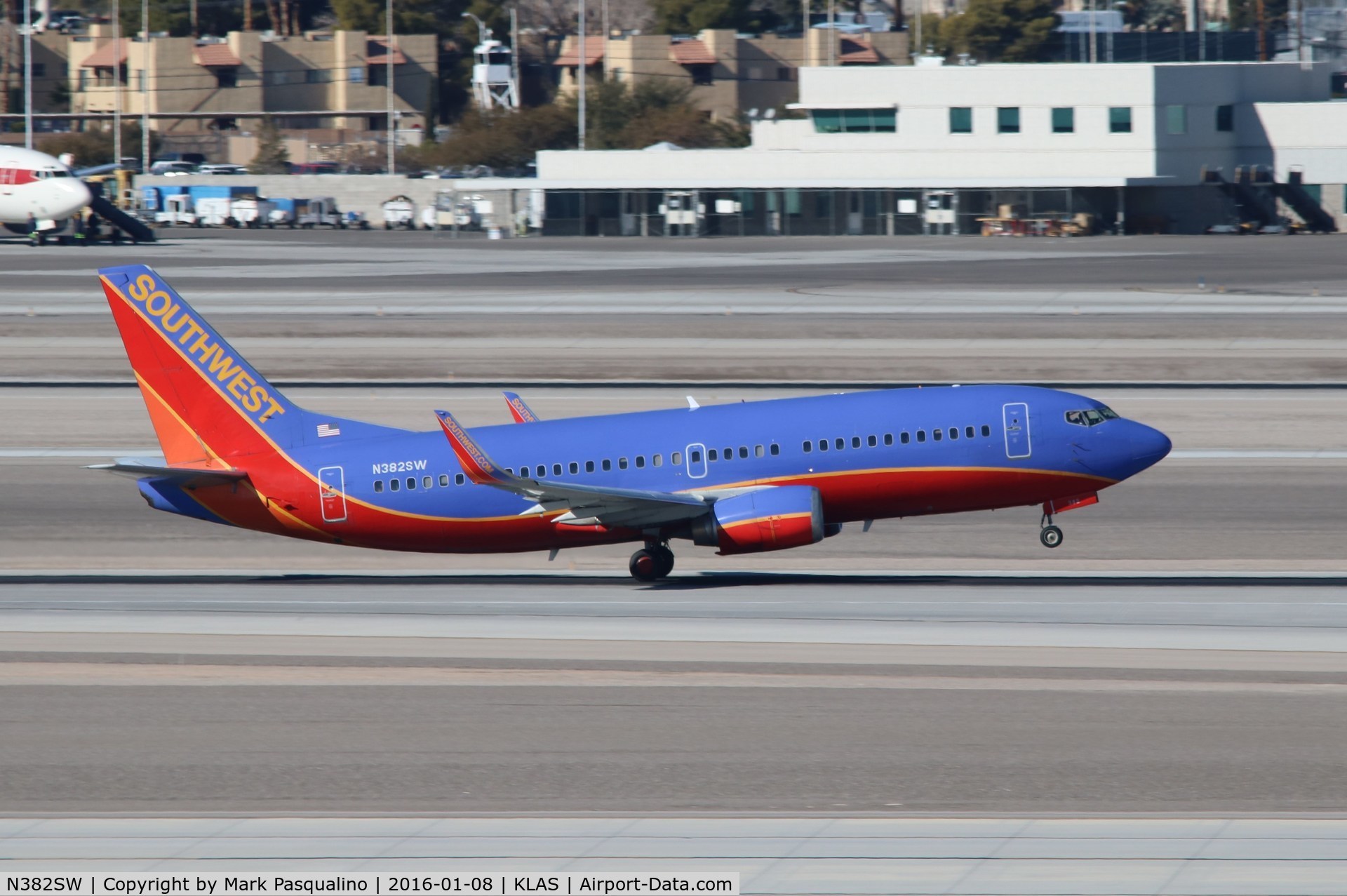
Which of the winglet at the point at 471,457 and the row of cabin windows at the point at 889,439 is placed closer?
the winglet at the point at 471,457

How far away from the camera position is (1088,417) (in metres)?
34.8

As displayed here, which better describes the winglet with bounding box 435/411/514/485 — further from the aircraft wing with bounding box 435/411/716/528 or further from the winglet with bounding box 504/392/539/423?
the winglet with bounding box 504/392/539/423

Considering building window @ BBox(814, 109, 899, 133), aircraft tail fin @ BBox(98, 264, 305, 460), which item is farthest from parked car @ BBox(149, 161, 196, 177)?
aircraft tail fin @ BBox(98, 264, 305, 460)

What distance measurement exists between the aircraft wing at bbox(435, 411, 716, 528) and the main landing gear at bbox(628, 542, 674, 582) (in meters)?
0.61

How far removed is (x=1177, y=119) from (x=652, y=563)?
10565 cm

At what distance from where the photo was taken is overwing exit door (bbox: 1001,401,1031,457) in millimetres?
34281

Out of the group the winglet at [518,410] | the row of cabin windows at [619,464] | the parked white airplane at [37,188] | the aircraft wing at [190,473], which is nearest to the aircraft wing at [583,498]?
the row of cabin windows at [619,464]

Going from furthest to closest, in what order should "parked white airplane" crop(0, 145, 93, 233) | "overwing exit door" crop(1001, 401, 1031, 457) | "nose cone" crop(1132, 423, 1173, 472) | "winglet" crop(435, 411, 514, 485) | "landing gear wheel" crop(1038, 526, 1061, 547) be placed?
"parked white airplane" crop(0, 145, 93, 233) → "landing gear wheel" crop(1038, 526, 1061, 547) → "nose cone" crop(1132, 423, 1173, 472) → "overwing exit door" crop(1001, 401, 1031, 457) → "winglet" crop(435, 411, 514, 485)

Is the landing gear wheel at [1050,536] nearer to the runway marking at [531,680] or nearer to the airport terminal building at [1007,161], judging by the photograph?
the runway marking at [531,680]

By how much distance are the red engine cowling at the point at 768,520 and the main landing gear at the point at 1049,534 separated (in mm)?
5263

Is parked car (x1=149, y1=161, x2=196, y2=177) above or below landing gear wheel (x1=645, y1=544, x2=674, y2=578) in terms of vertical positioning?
above

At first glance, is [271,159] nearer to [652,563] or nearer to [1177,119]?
[1177,119]

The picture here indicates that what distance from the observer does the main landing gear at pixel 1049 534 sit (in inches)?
1385
